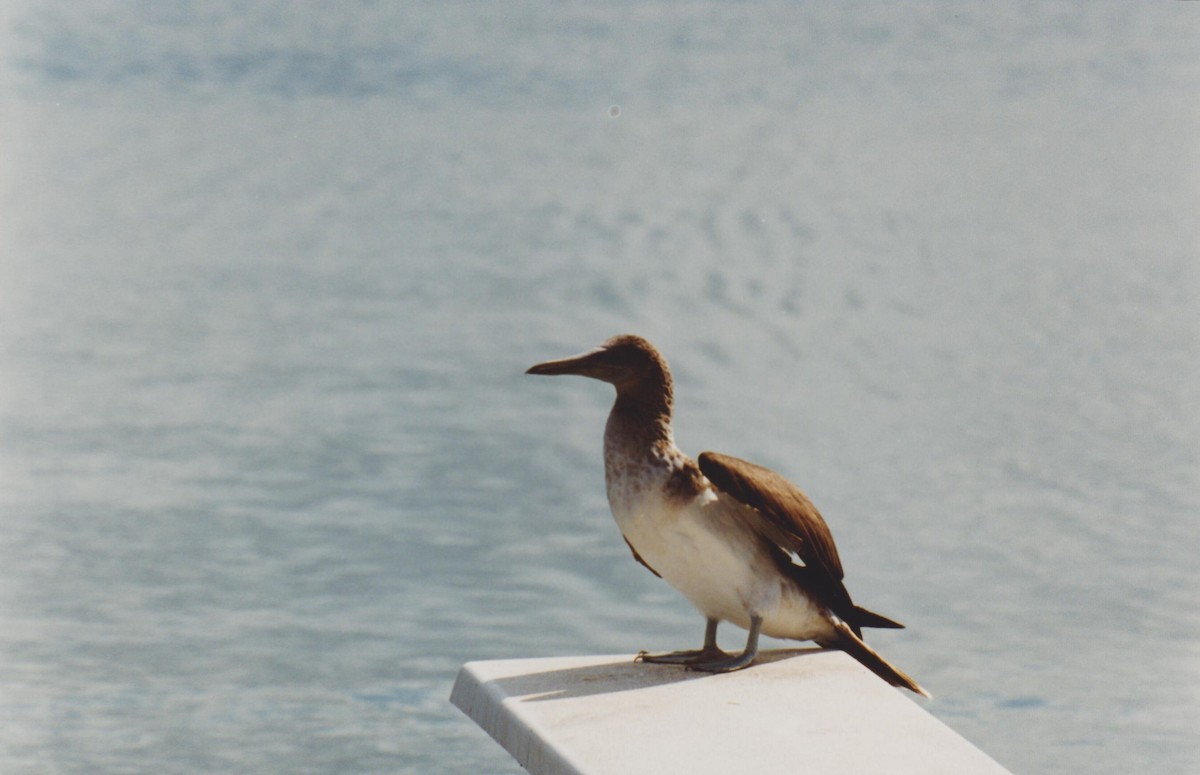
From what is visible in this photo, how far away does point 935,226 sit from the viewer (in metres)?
14.3

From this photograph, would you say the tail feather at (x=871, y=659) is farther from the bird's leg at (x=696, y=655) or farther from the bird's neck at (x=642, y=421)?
the bird's neck at (x=642, y=421)

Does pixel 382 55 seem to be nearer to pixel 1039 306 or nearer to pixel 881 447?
pixel 1039 306

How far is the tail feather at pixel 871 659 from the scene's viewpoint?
167 inches

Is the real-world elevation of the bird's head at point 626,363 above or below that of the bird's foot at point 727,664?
above

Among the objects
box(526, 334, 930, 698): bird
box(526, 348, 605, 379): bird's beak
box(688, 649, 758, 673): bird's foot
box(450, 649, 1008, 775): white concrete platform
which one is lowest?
box(450, 649, 1008, 775): white concrete platform

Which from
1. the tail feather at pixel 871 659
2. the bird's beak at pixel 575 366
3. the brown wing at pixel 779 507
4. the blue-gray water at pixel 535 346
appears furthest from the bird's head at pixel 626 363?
the blue-gray water at pixel 535 346

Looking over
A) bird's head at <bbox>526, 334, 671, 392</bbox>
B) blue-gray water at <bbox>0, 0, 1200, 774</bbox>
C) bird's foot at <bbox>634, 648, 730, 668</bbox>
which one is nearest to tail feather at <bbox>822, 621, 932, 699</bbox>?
bird's foot at <bbox>634, 648, 730, 668</bbox>

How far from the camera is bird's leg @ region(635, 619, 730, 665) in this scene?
4.25m

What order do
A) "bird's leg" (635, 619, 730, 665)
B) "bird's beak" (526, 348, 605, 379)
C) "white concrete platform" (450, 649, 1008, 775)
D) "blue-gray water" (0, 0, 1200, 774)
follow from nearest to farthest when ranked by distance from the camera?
"white concrete platform" (450, 649, 1008, 775) < "bird's beak" (526, 348, 605, 379) < "bird's leg" (635, 619, 730, 665) < "blue-gray water" (0, 0, 1200, 774)

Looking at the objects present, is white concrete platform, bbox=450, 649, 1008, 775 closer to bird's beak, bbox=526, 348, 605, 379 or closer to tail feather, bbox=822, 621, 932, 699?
tail feather, bbox=822, 621, 932, 699

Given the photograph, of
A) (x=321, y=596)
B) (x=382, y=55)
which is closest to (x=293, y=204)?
(x=382, y=55)

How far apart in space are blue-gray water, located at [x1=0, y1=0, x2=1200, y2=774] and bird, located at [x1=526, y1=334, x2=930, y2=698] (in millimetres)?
3242

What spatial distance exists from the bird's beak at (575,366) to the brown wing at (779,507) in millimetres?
311

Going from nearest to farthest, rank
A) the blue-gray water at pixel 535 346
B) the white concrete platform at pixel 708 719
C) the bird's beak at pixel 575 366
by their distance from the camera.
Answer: the white concrete platform at pixel 708 719, the bird's beak at pixel 575 366, the blue-gray water at pixel 535 346
